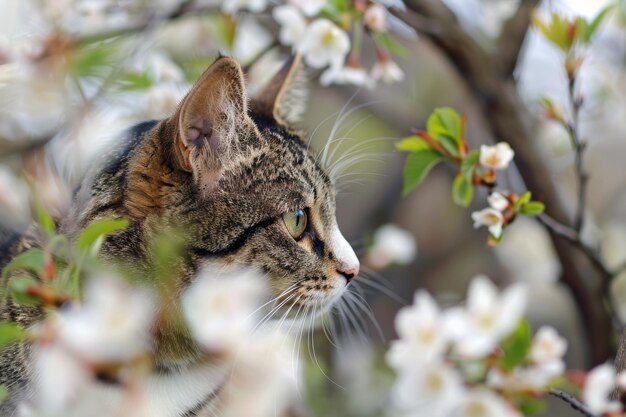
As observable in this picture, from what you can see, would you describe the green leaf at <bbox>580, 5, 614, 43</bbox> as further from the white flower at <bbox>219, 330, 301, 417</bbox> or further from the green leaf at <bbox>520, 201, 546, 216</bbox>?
the white flower at <bbox>219, 330, 301, 417</bbox>

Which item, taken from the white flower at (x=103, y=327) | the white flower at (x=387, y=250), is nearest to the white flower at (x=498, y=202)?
the white flower at (x=103, y=327)

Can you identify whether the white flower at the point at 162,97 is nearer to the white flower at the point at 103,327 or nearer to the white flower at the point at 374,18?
the white flower at the point at 374,18

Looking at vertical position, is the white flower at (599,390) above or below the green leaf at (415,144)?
below

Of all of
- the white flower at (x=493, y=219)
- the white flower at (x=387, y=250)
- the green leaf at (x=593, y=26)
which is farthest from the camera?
the white flower at (x=387, y=250)

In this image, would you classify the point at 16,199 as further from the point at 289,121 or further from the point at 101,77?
the point at 289,121

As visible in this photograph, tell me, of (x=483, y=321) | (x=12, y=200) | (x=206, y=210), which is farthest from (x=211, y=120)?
(x=12, y=200)

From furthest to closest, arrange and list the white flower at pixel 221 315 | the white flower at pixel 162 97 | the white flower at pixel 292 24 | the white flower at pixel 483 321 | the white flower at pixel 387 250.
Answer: the white flower at pixel 387 250 → the white flower at pixel 162 97 → the white flower at pixel 292 24 → the white flower at pixel 221 315 → the white flower at pixel 483 321

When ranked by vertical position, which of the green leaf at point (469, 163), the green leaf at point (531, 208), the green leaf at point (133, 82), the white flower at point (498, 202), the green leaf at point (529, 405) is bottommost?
the green leaf at point (529, 405)

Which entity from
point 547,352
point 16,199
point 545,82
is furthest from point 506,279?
point 547,352
